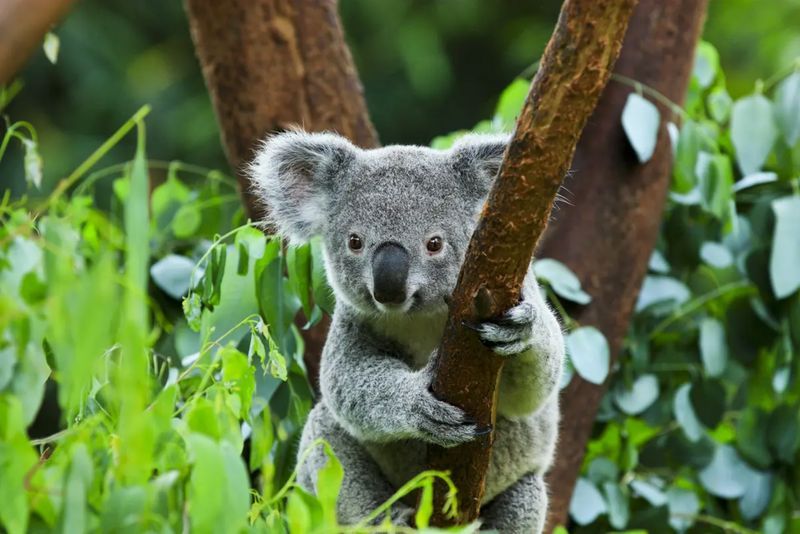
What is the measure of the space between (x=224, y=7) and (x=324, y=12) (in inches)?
14.2

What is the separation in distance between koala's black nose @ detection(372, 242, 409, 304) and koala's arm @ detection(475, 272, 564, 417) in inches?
11.4

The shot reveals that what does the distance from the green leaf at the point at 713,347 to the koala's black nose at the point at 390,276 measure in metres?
1.74

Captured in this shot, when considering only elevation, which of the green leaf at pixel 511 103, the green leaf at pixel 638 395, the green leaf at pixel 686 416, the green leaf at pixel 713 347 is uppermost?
the green leaf at pixel 511 103

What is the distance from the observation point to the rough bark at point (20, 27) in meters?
1.55

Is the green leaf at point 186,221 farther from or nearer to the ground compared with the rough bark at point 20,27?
nearer to the ground

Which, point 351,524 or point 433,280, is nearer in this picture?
point 433,280

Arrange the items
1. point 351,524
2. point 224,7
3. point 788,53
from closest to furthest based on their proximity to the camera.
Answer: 1. point 351,524
2. point 224,7
3. point 788,53

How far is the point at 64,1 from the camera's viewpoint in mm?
1650

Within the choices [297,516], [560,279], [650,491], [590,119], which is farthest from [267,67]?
→ [297,516]

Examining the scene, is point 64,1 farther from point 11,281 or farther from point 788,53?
point 788,53

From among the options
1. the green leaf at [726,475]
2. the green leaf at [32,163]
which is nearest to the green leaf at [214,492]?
Result: the green leaf at [32,163]

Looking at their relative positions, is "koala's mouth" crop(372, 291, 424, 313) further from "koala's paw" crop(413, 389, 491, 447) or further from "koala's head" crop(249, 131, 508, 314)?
"koala's paw" crop(413, 389, 491, 447)

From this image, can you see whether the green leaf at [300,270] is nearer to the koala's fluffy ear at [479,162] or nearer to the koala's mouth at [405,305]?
the koala's mouth at [405,305]

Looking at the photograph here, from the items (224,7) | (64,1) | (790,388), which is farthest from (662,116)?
(64,1)
